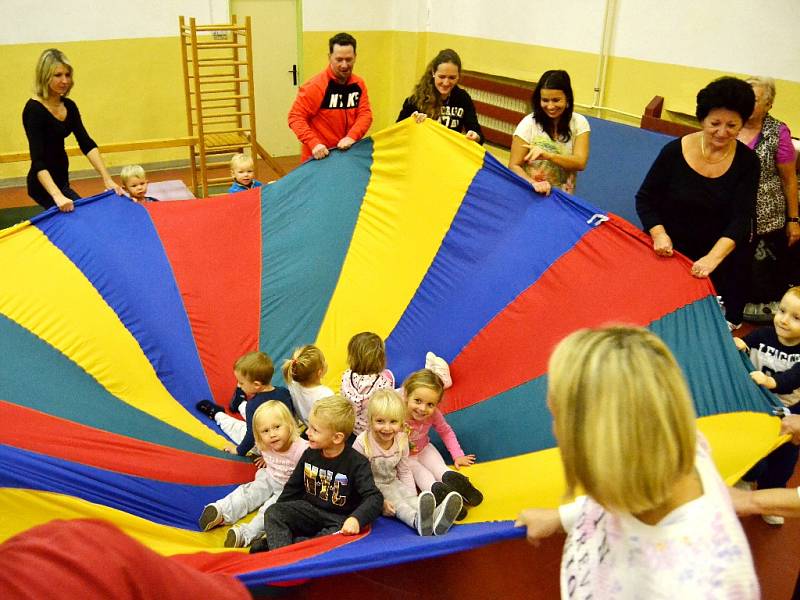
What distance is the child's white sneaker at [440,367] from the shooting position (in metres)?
3.09

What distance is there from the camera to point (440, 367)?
311cm

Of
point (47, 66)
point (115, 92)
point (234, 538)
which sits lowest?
point (234, 538)

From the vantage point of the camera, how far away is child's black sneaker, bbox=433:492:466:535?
2178 millimetres

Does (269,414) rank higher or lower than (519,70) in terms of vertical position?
lower

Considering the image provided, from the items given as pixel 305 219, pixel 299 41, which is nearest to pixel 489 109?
pixel 299 41

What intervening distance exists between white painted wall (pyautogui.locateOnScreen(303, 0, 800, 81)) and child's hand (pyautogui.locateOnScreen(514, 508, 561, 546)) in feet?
12.2

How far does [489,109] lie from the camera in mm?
7066

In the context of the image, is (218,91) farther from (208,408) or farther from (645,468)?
(645,468)

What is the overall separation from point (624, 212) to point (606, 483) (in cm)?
386

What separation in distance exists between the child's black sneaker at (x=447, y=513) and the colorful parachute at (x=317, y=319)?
0.05 m

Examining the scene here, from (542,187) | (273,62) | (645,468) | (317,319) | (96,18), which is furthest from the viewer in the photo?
(273,62)

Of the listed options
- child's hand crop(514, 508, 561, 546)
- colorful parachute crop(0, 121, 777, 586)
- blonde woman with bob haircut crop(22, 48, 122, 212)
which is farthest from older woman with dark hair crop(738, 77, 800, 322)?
blonde woman with bob haircut crop(22, 48, 122, 212)

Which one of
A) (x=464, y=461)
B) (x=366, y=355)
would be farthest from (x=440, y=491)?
(x=366, y=355)

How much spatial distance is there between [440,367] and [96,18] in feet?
18.3
